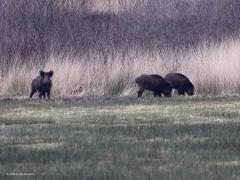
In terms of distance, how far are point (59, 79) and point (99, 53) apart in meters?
2.15

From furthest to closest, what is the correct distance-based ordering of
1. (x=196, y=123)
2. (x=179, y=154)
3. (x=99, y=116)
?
(x=99, y=116) → (x=196, y=123) → (x=179, y=154)

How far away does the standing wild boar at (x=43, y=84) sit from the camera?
17500 mm

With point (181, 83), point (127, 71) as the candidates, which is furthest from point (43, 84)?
point (181, 83)

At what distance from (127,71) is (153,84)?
1.42m

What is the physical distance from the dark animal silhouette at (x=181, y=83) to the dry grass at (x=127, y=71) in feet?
1.77

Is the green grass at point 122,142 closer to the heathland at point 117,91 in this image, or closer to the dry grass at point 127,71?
the heathland at point 117,91

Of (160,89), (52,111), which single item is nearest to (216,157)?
(52,111)

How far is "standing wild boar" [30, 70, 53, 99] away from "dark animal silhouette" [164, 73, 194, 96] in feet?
8.66

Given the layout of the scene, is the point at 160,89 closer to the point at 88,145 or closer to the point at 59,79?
the point at 59,79

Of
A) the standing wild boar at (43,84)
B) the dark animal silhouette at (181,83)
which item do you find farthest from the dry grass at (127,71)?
the standing wild boar at (43,84)

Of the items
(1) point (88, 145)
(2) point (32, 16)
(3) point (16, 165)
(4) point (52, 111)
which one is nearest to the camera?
(3) point (16, 165)

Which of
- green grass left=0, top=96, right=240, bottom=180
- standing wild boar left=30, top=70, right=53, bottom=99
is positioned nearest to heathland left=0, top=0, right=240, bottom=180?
green grass left=0, top=96, right=240, bottom=180

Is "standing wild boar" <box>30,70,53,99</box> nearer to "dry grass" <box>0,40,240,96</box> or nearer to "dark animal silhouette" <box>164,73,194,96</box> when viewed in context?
"dry grass" <box>0,40,240,96</box>

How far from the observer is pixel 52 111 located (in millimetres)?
12586
